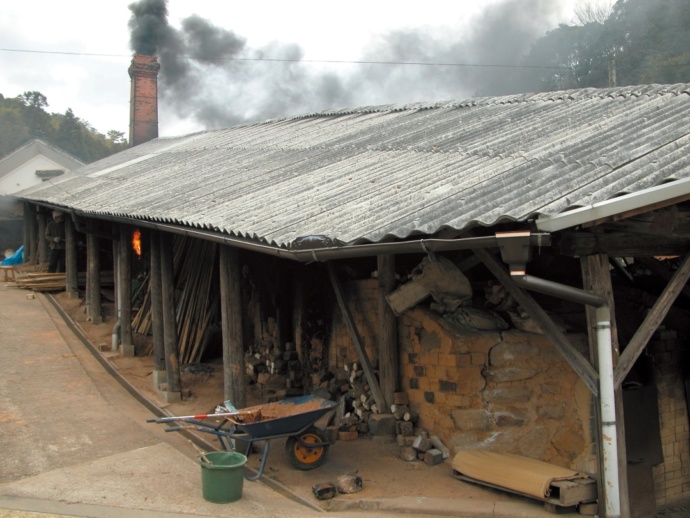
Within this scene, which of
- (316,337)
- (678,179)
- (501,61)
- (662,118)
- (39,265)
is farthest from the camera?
(501,61)

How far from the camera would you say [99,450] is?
25.6 feet

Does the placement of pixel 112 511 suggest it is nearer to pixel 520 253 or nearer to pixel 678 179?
pixel 520 253

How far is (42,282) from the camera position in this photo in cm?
1752

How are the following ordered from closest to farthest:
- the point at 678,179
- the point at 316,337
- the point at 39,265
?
the point at 678,179
the point at 316,337
the point at 39,265

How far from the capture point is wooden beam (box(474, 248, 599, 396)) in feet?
18.3

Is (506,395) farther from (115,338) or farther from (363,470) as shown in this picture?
(115,338)

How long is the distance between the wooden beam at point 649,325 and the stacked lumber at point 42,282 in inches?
587

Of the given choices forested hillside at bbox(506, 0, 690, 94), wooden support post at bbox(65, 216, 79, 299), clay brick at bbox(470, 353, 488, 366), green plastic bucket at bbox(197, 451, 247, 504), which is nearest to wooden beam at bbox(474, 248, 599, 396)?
clay brick at bbox(470, 353, 488, 366)

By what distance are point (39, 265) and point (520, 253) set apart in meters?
17.8

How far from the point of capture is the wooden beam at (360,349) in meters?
8.17

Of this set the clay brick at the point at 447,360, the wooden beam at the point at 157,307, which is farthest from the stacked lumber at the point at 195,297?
the clay brick at the point at 447,360

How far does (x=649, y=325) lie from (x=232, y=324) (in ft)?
14.5

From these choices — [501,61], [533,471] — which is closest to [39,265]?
[533,471]

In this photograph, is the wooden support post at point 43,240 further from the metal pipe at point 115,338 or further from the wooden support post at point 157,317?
the wooden support post at point 157,317
